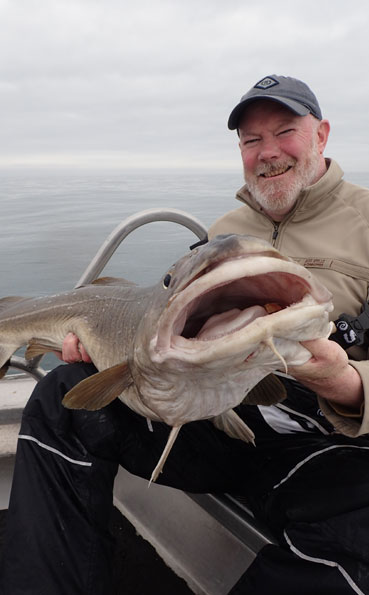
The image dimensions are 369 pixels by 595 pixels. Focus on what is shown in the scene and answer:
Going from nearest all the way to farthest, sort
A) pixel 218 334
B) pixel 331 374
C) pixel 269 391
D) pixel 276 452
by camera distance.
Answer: pixel 218 334 < pixel 331 374 < pixel 269 391 < pixel 276 452

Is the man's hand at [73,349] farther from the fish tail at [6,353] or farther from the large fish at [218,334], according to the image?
the fish tail at [6,353]

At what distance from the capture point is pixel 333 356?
1.37 m

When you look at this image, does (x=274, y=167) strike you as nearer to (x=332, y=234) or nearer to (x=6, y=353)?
(x=332, y=234)

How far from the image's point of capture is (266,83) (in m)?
2.72

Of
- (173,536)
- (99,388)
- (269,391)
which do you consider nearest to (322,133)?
(269,391)

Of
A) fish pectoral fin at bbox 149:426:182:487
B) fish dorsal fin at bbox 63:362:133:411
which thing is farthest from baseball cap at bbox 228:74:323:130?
fish pectoral fin at bbox 149:426:182:487

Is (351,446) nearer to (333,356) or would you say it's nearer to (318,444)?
(318,444)

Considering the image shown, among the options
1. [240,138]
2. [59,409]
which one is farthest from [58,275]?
[59,409]

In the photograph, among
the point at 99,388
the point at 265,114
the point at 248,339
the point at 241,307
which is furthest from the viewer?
the point at 265,114

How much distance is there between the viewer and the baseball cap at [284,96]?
258 cm

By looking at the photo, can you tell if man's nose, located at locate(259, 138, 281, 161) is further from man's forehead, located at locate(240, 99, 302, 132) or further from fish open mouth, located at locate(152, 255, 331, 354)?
fish open mouth, located at locate(152, 255, 331, 354)

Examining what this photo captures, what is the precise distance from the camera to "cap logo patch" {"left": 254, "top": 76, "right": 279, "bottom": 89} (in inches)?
106

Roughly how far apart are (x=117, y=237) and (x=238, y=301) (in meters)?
1.81

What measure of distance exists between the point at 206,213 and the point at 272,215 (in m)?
13.4
